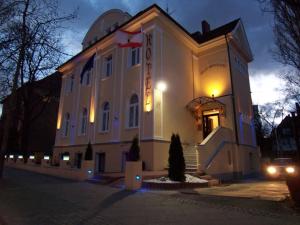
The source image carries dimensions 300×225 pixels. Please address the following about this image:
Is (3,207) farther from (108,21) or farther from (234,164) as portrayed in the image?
(108,21)

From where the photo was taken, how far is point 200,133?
17.5 metres

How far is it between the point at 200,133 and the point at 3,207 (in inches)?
544

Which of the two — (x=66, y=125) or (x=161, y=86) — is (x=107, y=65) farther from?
(x=66, y=125)

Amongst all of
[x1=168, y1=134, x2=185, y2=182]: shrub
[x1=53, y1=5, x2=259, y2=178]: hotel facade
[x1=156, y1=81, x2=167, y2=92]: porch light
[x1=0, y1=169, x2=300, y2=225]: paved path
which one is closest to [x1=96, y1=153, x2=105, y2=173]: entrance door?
[x1=53, y1=5, x2=259, y2=178]: hotel facade

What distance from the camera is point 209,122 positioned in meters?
17.8

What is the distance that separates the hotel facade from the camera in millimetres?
14094

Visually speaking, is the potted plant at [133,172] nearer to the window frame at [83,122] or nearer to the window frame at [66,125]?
the window frame at [83,122]

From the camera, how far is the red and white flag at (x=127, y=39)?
49.8 feet

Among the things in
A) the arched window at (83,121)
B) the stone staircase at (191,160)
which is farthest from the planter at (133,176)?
the arched window at (83,121)

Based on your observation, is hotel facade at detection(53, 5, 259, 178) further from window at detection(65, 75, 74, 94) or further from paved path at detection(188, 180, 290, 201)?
paved path at detection(188, 180, 290, 201)

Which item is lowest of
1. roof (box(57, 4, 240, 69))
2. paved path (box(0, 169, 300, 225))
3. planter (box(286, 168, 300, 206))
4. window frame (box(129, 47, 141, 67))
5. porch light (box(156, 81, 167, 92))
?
paved path (box(0, 169, 300, 225))

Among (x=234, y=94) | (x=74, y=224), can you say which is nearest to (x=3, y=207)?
(x=74, y=224)

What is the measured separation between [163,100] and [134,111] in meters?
2.19

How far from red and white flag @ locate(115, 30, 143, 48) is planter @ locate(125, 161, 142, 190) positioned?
857cm
